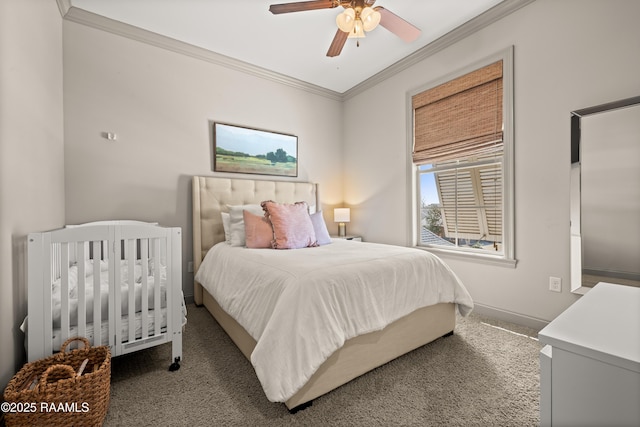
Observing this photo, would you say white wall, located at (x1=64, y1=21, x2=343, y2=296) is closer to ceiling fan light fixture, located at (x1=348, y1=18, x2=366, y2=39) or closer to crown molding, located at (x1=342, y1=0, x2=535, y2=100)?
crown molding, located at (x1=342, y1=0, x2=535, y2=100)

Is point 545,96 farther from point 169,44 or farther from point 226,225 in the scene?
point 169,44

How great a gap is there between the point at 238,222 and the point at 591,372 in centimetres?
260

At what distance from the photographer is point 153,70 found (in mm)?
2803

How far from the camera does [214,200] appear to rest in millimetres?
3027

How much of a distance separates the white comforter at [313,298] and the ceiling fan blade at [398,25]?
172cm

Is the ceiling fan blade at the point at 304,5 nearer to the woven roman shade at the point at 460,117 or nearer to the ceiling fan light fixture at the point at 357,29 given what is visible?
the ceiling fan light fixture at the point at 357,29

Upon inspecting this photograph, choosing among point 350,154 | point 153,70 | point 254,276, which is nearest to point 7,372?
point 254,276

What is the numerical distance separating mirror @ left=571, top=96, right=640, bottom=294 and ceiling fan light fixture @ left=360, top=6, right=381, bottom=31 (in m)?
1.65

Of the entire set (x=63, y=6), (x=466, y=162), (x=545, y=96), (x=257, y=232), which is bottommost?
(x=257, y=232)

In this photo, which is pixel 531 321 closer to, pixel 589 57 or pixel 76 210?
pixel 589 57

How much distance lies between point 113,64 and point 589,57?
4.05 metres

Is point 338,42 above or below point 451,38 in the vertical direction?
below

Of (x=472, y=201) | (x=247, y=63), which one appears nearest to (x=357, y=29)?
(x=247, y=63)

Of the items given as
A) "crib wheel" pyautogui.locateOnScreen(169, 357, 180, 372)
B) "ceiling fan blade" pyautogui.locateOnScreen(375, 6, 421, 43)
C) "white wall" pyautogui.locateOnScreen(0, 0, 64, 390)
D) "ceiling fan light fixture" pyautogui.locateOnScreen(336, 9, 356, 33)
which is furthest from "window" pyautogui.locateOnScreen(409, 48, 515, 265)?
"white wall" pyautogui.locateOnScreen(0, 0, 64, 390)
